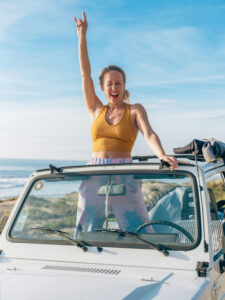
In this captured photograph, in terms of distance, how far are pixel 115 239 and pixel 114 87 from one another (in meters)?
1.38

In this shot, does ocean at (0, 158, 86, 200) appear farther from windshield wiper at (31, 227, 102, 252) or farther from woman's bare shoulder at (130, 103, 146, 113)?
windshield wiper at (31, 227, 102, 252)

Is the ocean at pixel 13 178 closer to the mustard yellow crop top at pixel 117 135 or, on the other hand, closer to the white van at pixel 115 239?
the mustard yellow crop top at pixel 117 135

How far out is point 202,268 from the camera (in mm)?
2674

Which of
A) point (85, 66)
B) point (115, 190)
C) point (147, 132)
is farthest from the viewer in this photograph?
point (85, 66)

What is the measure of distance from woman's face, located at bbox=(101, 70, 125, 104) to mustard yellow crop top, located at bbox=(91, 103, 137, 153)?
0.14 m

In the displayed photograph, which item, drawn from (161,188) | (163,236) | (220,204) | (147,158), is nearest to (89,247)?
(163,236)

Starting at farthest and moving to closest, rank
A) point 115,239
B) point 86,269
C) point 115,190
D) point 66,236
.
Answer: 1. point 115,190
2. point 66,236
3. point 115,239
4. point 86,269

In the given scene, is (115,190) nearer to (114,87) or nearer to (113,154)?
(113,154)

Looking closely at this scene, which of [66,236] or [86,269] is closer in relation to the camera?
[86,269]

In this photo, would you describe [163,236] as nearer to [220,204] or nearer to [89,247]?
[89,247]

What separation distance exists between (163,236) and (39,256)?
0.90 metres

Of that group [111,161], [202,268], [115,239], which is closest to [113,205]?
[115,239]

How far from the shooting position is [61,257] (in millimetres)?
3000

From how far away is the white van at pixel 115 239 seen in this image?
2477mm
